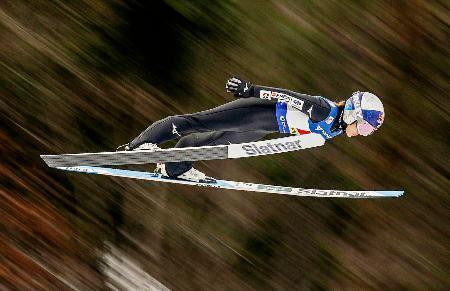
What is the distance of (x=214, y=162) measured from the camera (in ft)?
25.3

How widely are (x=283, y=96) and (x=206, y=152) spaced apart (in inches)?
31.9

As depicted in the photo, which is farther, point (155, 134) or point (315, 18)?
point (315, 18)

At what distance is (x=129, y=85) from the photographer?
292 inches

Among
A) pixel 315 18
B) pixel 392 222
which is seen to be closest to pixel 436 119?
pixel 392 222

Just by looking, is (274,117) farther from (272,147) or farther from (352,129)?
(352,129)

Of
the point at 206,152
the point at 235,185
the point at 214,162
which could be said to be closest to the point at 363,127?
the point at 206,152

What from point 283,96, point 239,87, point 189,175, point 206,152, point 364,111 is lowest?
point 189,175

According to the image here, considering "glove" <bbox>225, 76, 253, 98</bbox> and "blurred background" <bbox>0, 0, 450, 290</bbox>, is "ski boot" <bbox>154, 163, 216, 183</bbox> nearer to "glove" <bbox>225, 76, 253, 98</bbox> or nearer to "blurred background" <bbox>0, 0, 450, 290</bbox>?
"glove" <bbox>225, 76, 253, 98</bbox>

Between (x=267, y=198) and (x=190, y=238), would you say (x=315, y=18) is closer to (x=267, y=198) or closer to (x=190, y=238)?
(x=267, y=198)

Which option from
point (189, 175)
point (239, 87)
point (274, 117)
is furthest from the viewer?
point (189, 175)

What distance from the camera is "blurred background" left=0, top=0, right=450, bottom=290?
7.32 metres

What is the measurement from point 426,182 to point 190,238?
9.95 feet

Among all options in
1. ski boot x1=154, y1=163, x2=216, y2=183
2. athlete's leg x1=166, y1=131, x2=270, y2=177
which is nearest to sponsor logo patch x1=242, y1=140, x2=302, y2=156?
athlete's leg x1=166, y1=131, x2=270, y2=177

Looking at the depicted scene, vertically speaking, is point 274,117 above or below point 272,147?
above
